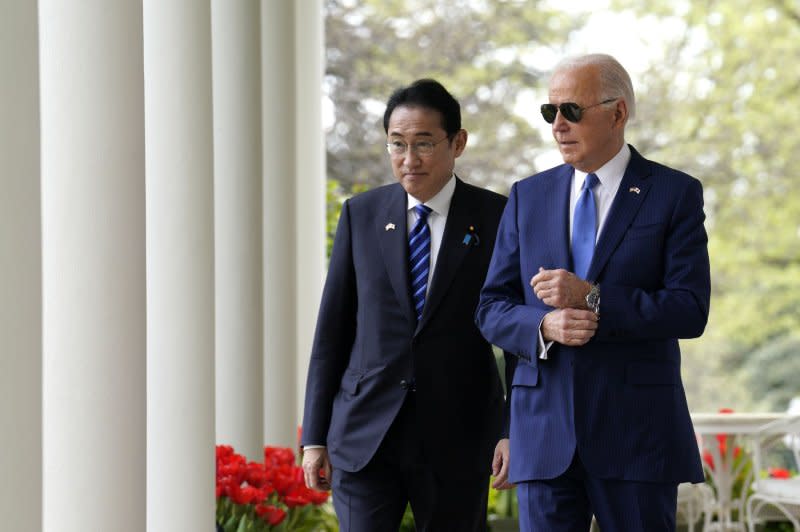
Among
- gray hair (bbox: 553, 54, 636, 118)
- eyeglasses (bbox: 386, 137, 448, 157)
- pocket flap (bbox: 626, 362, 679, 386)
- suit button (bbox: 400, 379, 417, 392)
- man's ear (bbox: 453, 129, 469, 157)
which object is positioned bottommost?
suit button (bbox: 400, 379, 417, 392)

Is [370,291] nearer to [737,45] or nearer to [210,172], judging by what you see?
[210,172]

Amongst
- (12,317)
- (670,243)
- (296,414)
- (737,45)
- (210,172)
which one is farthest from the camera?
(737,45)

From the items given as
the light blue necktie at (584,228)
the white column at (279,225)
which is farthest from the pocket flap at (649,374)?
the white column at (279,225)

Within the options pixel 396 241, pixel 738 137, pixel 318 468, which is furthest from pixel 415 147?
pixel 738 137

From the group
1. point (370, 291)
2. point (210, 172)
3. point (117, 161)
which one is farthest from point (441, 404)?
point (210, 172)

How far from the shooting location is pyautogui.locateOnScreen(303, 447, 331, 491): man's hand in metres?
4.41

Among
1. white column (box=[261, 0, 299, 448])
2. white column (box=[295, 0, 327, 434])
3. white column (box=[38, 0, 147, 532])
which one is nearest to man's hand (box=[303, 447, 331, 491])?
white column (box=[38, 0, 147, 532])

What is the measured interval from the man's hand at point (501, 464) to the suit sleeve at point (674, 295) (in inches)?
26.3

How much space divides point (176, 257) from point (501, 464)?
1791 millimetres

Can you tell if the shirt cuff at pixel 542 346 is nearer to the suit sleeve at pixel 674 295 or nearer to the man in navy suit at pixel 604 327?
the man in navy suit at pixel 604 327

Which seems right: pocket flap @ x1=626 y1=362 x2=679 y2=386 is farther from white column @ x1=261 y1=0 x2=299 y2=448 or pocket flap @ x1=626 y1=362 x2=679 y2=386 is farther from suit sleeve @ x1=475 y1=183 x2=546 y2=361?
white column @ x1=261 y1=0 x2=299 y2=448

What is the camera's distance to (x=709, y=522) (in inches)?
352

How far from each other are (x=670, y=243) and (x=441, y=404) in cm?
102

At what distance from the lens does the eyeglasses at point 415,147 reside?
4.34 m
